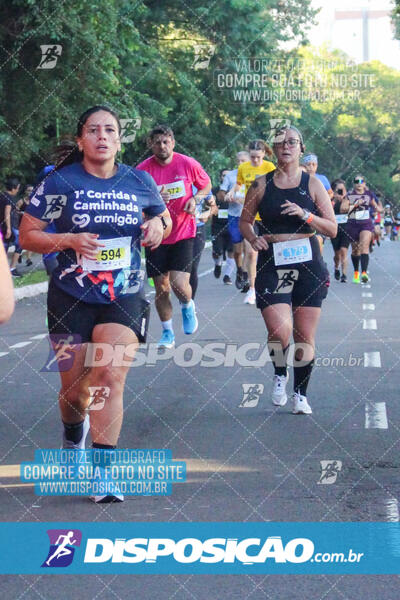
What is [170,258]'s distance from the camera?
492 inches

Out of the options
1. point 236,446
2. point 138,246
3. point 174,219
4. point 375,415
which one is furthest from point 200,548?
point 174,219

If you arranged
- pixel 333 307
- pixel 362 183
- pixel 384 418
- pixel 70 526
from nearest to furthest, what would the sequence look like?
pixel 70 526, pixel 384 418, pixel 333 307, pixel 362 183

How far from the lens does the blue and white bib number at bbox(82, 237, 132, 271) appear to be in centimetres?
683

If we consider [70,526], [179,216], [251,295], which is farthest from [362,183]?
[70,526]

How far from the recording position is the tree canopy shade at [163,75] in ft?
80.2

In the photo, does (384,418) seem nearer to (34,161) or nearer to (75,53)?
(75,53)

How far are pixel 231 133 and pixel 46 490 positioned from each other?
145ft

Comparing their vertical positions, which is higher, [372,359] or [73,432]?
[73,432]

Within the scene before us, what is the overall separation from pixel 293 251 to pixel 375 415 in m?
1.20

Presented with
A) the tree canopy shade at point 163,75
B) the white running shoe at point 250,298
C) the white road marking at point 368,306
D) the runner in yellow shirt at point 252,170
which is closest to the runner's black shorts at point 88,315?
the tree canopy shade at point 163,75

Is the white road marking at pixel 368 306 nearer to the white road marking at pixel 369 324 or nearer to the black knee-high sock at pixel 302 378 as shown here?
the white road marking at pixel 369 324

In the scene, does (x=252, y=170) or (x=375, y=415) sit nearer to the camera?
(x=375, y=415)

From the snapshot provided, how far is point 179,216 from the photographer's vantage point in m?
12.4

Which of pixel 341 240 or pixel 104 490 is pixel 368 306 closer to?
pixel 341 240
